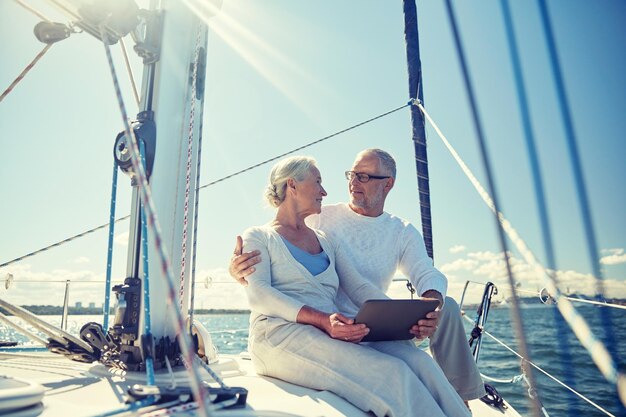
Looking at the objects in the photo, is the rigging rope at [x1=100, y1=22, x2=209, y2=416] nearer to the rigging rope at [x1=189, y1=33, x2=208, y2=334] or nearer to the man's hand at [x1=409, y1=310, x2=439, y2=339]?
the rigging rope at [x1=189, y1=33, x2=208, y2=334]

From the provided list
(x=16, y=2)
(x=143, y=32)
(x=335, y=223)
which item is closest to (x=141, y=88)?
(x=143, y=32)

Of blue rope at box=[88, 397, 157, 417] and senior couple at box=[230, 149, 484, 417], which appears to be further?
senior couple at box=[230, 149, 484, 417]

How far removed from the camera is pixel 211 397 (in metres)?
1.04

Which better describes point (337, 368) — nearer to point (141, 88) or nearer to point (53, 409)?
point (53, 409)

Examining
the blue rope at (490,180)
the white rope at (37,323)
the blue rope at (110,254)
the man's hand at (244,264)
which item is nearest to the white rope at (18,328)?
the white rope at (37,323)

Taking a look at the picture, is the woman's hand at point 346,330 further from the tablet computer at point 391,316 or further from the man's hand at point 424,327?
the man's hand at point 424,327

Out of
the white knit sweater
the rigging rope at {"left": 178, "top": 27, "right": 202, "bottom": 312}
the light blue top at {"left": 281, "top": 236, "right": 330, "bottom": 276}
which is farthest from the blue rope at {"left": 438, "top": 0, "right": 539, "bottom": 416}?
the white knit sweater

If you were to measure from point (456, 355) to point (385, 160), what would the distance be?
1.07 meters

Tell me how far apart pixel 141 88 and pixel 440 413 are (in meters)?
1.63

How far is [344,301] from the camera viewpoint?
1.91 m

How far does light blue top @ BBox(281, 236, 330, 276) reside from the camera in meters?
1.75

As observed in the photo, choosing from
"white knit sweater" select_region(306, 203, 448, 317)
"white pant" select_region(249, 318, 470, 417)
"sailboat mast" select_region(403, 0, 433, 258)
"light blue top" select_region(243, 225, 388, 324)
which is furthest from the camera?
"sailboat mast" select_region(403, 0, 433, 258)

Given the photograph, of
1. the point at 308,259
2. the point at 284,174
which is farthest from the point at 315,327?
the point at 284,174

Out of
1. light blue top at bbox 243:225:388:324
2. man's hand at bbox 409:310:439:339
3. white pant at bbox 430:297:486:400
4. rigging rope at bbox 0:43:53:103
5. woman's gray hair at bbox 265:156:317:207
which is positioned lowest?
white pant at bbox 430:297:486:400
